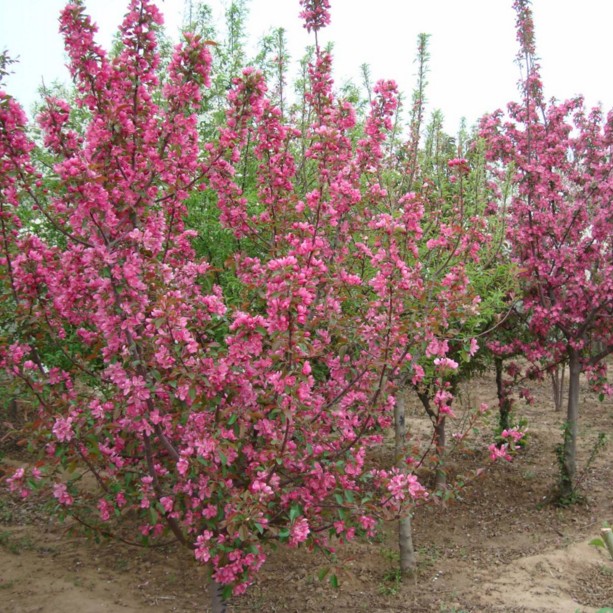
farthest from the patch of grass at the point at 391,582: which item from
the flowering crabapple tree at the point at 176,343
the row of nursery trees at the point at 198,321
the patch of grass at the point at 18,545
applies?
the patch of grass at the point at 18,545

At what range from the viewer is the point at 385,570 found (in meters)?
5.61

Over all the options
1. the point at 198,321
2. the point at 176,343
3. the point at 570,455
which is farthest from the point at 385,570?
the point at 176,343

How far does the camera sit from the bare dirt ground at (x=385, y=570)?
4891 mm

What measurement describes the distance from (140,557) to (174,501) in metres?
3.37

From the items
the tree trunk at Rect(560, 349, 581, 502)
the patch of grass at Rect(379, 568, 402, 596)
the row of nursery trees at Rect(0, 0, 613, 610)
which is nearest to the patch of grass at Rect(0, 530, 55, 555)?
the row of nursery trees at Rect(0, 0, 613, 610)

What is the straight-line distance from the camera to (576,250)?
6.79 metres

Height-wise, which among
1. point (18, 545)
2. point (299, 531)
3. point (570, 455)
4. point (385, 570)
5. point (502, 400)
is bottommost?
point (385, 570)

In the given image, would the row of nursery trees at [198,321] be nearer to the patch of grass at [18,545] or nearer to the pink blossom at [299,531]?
the pink blossom at [299,531]

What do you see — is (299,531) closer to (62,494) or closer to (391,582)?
(62,494)

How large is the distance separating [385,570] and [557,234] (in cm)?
413

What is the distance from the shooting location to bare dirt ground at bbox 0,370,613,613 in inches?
193

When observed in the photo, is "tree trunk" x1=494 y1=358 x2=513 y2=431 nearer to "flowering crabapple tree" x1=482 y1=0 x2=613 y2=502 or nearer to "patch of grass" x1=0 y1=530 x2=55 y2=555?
"flowering crabapple tree" x1=482 y1=0 x2=613 y2=502

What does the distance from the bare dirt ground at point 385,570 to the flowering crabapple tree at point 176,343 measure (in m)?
1.07

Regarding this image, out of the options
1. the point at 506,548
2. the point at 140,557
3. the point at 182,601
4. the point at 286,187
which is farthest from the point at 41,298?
the point at 506,548
